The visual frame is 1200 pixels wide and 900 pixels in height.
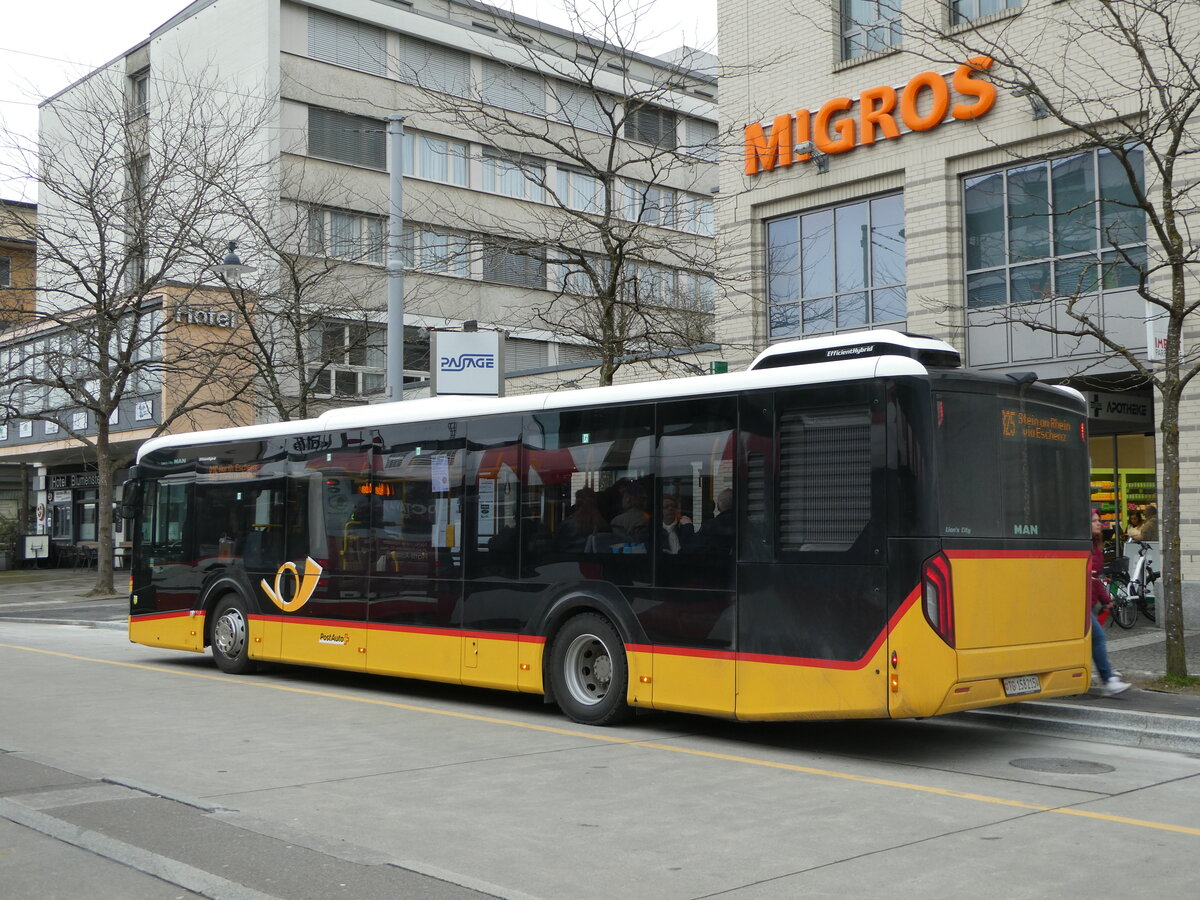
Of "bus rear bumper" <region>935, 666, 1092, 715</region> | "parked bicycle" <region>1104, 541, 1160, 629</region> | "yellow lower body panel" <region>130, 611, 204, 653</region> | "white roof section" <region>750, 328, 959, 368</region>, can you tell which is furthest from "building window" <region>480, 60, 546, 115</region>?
"bus rear bumper" <region>935, 666, 1092, 715</region>

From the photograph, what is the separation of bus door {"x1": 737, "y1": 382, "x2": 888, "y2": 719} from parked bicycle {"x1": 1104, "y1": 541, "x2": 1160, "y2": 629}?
925 cm

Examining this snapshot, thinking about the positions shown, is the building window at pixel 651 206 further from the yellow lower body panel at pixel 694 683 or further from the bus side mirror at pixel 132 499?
the yellow lower body panel at pixel 694 683

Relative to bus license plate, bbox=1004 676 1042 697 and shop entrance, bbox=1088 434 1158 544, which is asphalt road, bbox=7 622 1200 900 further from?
shop entrance, bbox=1088 434 1158 544

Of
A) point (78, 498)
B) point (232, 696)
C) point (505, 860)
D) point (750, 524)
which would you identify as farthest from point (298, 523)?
point (78, 498)

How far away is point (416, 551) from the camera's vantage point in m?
12.5

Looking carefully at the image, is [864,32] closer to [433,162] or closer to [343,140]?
[343,140]

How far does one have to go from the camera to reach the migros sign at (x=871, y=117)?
18580 mm

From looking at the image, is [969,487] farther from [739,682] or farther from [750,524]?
[739,682]

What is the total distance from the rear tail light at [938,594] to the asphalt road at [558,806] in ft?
3.22

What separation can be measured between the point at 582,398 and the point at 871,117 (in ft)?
35.0

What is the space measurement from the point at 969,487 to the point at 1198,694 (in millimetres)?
3810

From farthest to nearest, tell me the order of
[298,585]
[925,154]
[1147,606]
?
[925,154]
[1147,606]
[298,585]

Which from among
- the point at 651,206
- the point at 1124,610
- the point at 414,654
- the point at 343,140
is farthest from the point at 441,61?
the point at 414,654

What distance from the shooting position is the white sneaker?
36.5ft
